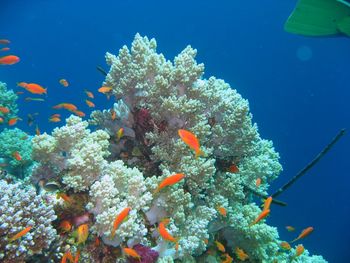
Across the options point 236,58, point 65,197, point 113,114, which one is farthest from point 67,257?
point 236,58

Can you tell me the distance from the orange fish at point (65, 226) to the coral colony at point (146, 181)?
15mm

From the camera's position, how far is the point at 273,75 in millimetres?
54719

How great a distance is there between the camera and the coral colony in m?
3.15

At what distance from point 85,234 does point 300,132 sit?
51961 millimetres

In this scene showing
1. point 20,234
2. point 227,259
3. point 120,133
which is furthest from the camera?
point 120,133

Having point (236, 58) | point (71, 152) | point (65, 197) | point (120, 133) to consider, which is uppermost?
point (236, 58)

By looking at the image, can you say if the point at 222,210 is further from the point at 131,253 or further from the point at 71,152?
the point at 71,152

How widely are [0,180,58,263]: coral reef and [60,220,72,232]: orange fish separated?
0.18 meters

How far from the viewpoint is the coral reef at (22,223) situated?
2.73 m

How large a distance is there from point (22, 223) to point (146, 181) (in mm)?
1439

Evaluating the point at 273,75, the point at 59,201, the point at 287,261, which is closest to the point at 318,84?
the point at 273,75

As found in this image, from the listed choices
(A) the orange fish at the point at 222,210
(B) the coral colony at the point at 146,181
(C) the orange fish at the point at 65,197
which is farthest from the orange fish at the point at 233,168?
(C) the orange fish at the point at 65,197

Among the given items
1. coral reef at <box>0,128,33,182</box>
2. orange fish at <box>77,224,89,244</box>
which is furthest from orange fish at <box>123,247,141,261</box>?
coral reef at <box>0,128,33,182</box>

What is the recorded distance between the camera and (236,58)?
56.7m
